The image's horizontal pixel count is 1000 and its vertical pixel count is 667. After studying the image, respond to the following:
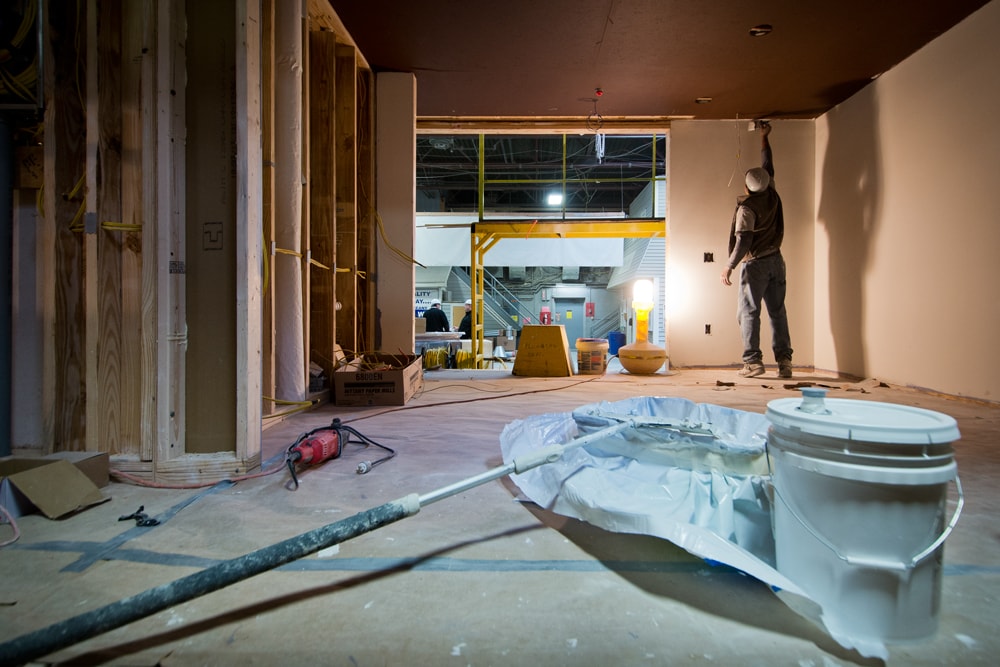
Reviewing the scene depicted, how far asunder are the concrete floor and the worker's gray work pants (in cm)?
295

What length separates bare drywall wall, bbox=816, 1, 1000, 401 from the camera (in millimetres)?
3098

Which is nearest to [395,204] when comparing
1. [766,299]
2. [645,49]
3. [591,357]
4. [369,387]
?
[369,387]

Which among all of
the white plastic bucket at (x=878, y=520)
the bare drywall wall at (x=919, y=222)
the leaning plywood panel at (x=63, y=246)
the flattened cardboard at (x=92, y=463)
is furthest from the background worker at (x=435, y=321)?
the white plastic bucket at (x=878, y=520)

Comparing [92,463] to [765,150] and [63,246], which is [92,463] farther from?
[765,150]

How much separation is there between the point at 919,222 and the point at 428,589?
15.1 ft

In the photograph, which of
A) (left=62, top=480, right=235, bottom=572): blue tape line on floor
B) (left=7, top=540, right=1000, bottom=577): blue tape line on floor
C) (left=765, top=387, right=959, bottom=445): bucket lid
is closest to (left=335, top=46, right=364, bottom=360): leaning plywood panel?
(left=62, top=480, right=235, bottom=572): blue tape line on floor

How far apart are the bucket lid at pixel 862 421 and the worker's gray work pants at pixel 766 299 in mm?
3826

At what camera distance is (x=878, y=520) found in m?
0.80

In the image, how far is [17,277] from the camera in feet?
5.51

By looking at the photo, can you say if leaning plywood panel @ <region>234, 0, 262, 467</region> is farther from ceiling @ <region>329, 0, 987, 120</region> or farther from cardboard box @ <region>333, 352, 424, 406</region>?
ceiling @ <region>329, 0, 987, 120</region>

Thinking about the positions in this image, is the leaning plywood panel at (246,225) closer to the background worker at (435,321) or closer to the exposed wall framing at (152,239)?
the exposed wall framing at (152,239)

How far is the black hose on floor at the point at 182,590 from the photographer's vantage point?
0.69 metres

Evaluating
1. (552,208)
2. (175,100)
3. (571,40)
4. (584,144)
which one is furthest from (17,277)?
(552,208)

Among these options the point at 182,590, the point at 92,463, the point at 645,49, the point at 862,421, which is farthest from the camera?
the point at 645,49
